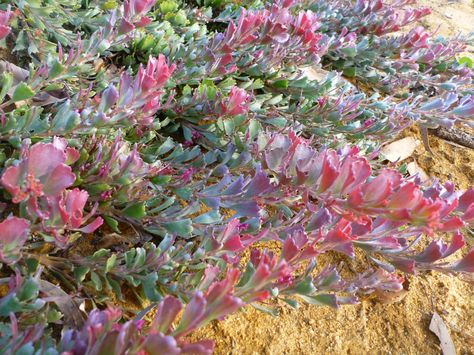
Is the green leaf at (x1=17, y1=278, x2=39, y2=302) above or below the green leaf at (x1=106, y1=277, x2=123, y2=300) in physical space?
above

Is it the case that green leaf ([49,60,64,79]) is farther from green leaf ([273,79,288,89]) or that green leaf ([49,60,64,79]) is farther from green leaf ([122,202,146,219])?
green leaf ([273,79,288,89])

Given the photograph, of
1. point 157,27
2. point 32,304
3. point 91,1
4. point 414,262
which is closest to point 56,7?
point 91,1

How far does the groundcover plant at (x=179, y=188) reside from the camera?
40.2 inches

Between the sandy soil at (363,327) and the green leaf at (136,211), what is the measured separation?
39 centimetres

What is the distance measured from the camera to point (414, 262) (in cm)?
140

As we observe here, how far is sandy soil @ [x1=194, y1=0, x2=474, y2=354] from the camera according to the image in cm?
154

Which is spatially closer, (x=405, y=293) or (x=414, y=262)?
(x=414, y=262)

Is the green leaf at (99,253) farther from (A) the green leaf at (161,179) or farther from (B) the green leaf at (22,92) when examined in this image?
(B) the green leaf at (22,92)

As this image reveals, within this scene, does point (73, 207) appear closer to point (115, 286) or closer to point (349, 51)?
point (115, 286)

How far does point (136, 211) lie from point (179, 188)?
7.0 inches

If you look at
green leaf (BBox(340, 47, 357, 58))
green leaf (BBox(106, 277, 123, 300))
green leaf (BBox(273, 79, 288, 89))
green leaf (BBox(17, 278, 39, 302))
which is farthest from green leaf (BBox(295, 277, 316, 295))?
green leaf (BBox(340, 47, 357, 58))

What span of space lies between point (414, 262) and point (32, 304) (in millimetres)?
979

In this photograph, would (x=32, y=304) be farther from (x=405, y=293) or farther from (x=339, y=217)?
(x=405, y=293)

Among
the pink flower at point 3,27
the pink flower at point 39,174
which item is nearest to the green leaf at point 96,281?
the pink flower at point 39,174
